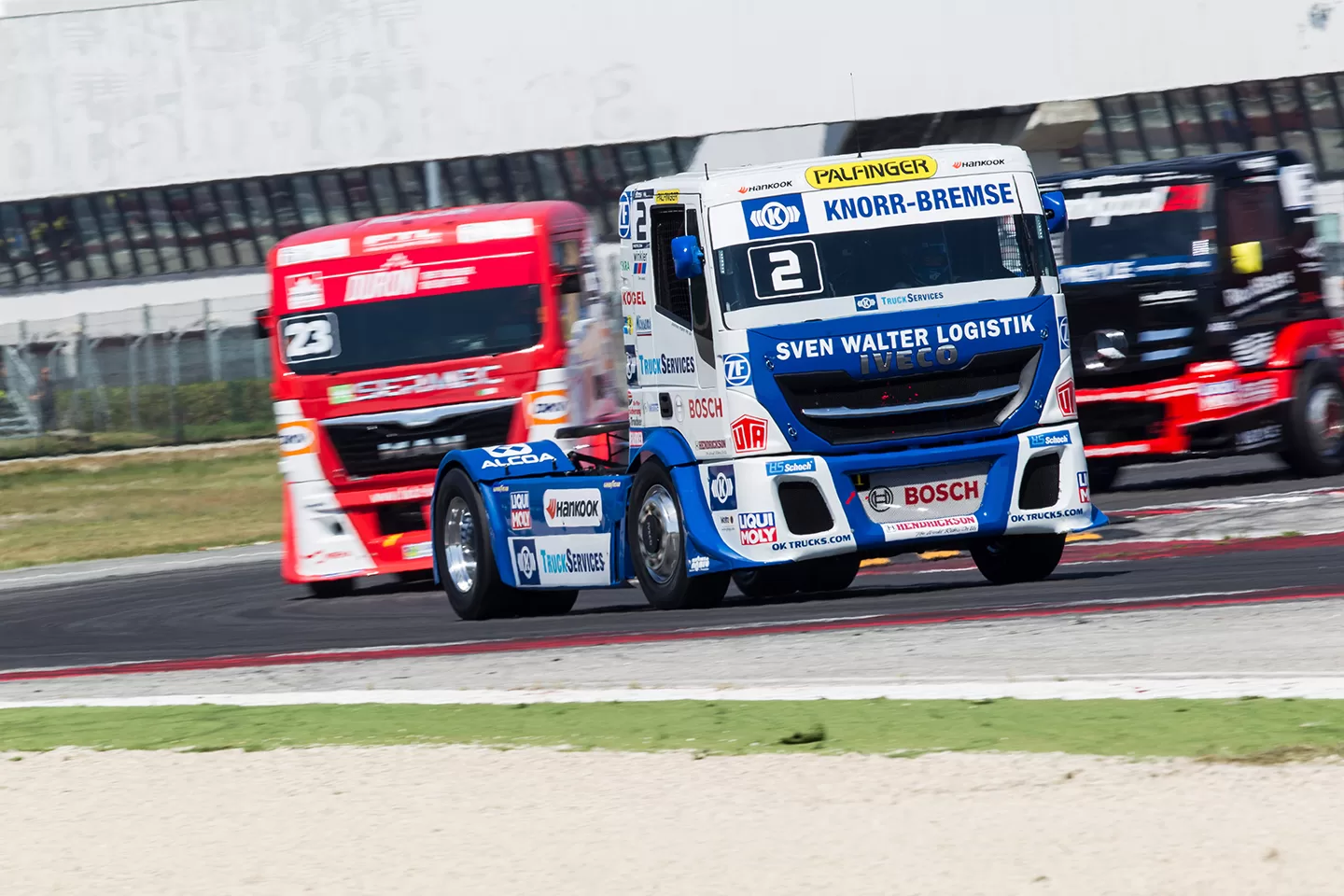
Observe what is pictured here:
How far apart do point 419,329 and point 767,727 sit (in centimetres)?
917

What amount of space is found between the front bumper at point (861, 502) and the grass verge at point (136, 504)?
45.9ft

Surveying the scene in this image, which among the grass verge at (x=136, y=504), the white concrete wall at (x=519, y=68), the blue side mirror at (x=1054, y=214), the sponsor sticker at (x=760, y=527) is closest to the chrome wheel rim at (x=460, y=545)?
the sponsor sticker at (x=760, y=527)

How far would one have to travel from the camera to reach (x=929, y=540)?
12141 millimetres

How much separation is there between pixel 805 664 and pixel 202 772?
2.89 m

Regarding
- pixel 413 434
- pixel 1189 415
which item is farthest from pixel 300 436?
pixel 1189 415

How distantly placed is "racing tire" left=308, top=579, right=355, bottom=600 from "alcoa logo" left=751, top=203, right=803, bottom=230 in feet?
23.4

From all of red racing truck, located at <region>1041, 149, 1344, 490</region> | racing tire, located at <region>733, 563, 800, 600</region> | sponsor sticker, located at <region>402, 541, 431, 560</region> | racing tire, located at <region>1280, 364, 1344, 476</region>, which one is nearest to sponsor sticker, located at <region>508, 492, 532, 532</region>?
racing tire, located at <region>733, 563, 800, 600</region>

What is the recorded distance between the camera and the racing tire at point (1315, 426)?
18.6m

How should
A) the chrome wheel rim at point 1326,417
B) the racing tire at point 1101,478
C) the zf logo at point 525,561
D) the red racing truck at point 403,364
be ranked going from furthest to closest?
the racing tire at point 1101,478 < the chrome wheel rim at point 1326,417 < the red racing truck at point 403,364 < the zf logo at point 525,561

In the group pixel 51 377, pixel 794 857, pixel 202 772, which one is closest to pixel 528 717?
pixel 202 772

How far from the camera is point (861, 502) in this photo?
1206 cm

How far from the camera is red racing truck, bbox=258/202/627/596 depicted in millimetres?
16812

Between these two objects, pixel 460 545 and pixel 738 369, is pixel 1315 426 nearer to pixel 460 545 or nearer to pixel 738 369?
pixel 460 545

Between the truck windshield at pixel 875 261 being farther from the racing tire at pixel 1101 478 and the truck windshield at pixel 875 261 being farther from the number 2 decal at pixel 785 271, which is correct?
the racing tire at pixel 1101 478
